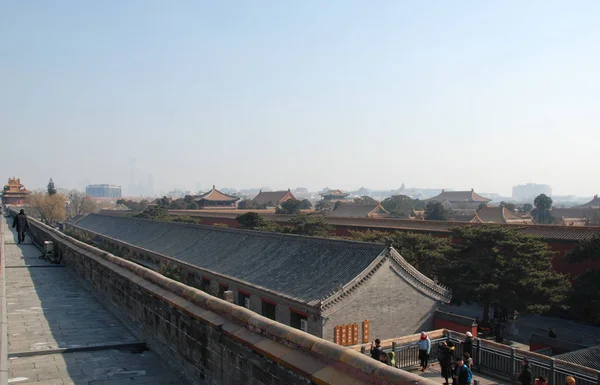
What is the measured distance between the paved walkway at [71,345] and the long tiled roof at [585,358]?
1239 cm

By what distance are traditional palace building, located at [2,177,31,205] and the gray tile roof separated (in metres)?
65.0

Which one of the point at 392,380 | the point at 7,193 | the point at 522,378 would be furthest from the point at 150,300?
the point at 7,193

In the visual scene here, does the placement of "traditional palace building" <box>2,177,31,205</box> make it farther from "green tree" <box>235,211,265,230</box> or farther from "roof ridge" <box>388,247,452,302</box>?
"roof ridge" <box>388,247,452,302</box>

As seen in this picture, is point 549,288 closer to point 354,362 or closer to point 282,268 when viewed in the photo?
point 282,268

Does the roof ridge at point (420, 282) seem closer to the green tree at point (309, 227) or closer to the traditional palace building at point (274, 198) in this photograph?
the green tree at point (309, 227)

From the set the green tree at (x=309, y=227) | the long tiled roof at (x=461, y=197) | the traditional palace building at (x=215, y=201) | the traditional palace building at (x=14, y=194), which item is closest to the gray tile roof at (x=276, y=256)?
the green tree at (x=309, y=227)

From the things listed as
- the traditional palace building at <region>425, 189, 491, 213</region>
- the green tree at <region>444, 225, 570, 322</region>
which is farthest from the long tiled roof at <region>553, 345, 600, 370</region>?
the traditional palace building at <region>425, 189, 491, 213</region>

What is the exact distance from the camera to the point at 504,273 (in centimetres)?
2214

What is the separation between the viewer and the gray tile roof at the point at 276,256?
2011 cm

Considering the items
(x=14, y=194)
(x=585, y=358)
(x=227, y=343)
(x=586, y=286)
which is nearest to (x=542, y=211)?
(x=586, y=286)

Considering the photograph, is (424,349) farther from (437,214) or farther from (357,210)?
(357,210)

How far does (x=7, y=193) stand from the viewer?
90.6 meters

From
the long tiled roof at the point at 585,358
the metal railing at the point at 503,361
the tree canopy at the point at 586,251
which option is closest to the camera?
the metal railing at the point at 503,361

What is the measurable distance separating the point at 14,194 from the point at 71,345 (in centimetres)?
9568
